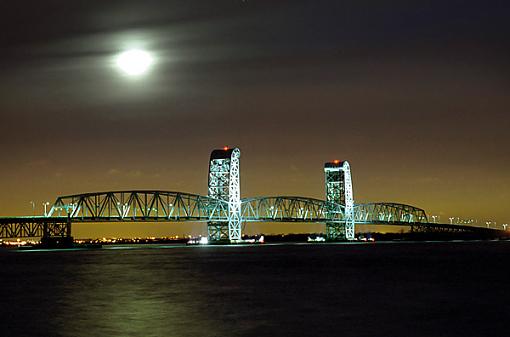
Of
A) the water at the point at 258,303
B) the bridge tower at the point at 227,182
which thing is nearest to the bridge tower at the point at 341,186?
the bridge tower at the point at 227,182

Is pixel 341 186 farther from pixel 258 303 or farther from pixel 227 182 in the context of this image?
pixel 258 303

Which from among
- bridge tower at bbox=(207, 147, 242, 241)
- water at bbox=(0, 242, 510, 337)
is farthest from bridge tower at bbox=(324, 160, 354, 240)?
water at bbox=(0, 242, 510, 337)

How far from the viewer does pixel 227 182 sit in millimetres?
163000

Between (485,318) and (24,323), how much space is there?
2012cm

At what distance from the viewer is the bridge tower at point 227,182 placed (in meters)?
161

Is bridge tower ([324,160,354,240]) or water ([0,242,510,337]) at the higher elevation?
bridge tower ([324,160,354,240])

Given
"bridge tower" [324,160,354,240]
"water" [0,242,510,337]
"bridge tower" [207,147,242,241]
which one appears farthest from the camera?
"bridge tower" [324,160,354,240]

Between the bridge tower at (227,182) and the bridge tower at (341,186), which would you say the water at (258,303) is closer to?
the bridge tower at (227,182)

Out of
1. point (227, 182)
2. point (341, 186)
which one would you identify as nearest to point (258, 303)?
point (227, 182)

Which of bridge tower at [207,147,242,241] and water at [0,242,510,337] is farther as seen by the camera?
bridge tower at [207,147,242,241]

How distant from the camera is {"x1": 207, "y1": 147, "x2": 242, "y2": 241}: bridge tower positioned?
16088 cm

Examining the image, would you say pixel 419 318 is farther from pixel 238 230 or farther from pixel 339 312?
pixel 238 230

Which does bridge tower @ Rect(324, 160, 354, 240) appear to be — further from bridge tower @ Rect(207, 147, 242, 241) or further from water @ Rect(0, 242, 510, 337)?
water @ Rect(0, 242, 510, 337)

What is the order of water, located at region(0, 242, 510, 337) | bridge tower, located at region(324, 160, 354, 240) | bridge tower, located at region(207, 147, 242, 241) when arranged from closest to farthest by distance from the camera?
water, located at region(0, 242, 510, 337)
bridge tower, located at region(207, 147, 242, 241)
bridge tower, located at region(324, 160, 354, 240)
